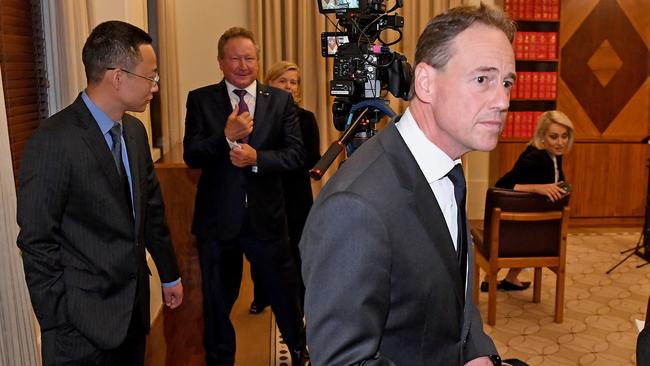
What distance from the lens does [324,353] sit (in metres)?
1.00

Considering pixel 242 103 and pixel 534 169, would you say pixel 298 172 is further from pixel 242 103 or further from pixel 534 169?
pixel 534 169

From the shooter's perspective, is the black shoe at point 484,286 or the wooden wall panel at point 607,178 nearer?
the black shoe at point 484,286

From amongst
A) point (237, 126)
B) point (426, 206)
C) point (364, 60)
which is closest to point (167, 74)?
point (237, 126)

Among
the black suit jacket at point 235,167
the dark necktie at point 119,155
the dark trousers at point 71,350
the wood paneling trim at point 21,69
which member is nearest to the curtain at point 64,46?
the wood paneling trim at point 21,69

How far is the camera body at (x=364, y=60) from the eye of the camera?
7.41 feet

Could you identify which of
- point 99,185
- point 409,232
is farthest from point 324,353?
point 99,185

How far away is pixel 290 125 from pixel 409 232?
5.78 ft

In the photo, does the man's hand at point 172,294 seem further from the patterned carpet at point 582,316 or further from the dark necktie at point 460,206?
the patterned carpet at point 582,316

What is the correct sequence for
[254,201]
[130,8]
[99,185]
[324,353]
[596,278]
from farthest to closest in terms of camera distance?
[596,278] < [130,8] < [254,201] < [99,185] < [324,353]

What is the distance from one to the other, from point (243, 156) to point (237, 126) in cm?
13

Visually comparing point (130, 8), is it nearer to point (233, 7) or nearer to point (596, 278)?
point (233, 7)

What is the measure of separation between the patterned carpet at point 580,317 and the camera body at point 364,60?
1.45 meters

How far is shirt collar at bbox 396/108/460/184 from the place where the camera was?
1156 mm

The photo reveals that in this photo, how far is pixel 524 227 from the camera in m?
3.40
